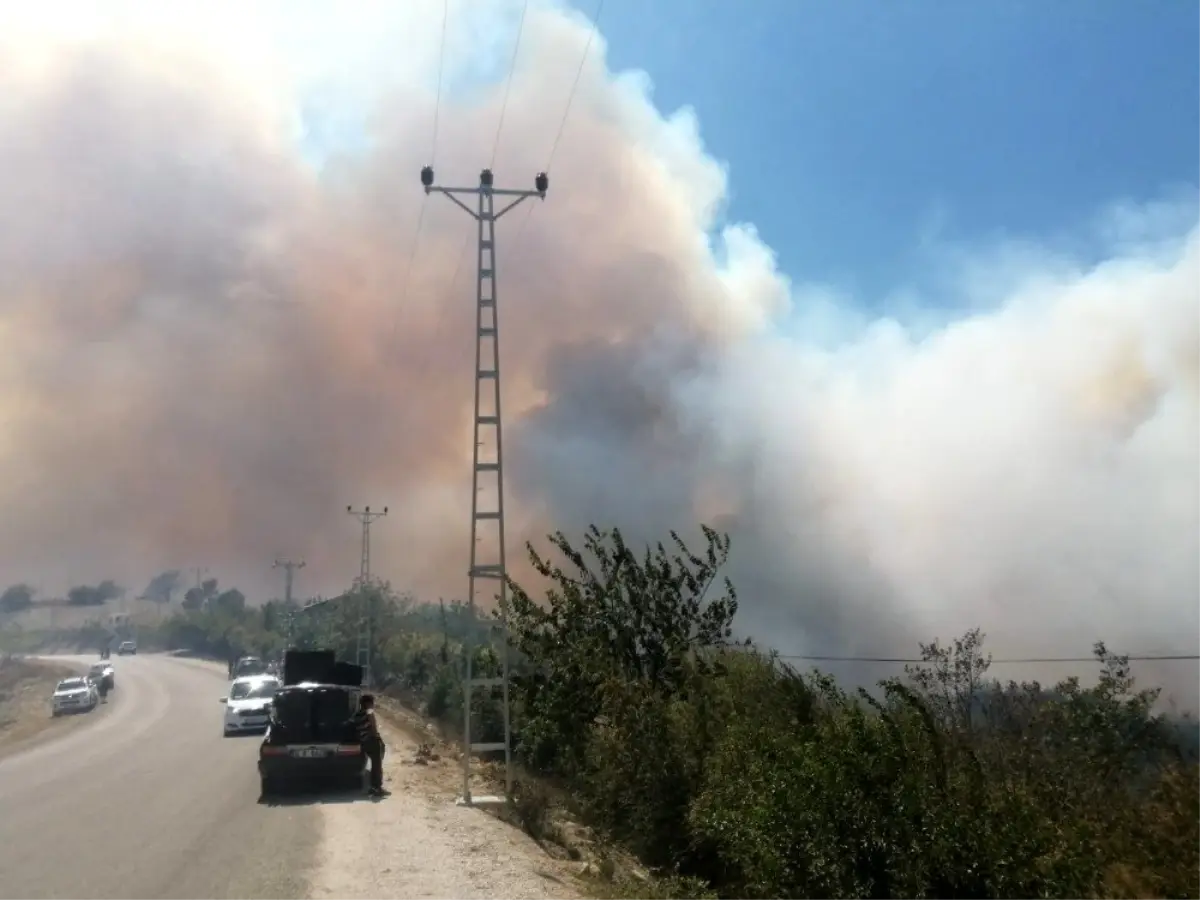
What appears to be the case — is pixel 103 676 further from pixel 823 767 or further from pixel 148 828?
pixel 823 767

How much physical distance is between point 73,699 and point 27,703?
30198mm

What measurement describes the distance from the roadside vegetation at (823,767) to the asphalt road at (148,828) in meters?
4.63

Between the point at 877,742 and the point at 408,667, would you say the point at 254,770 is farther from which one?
the point at 408,667

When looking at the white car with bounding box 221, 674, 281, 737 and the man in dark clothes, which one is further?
the white car with bounding box 221, 674, 281, 737

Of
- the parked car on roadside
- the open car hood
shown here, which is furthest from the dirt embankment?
the open car hood

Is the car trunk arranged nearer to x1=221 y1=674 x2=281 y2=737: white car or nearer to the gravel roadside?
the gravel roadside

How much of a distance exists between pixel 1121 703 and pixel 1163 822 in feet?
27.1

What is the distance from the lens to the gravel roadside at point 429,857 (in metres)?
11.4

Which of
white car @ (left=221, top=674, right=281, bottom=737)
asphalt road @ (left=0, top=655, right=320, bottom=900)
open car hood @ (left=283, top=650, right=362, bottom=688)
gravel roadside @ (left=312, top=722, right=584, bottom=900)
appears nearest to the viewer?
asphalt road @ (left=0, top=655, right=320, bottom=900)

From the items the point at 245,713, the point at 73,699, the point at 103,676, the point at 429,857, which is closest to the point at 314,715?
the point at 429,857

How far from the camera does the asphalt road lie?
445 inches

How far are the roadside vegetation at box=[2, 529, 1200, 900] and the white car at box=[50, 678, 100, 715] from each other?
39507 mm

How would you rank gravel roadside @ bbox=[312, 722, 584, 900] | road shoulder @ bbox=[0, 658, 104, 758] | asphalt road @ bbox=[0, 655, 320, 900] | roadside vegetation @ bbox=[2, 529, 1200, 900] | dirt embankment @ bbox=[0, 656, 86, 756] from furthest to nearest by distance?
dirt embankment @ bbox=[0, 656, 86, 756] → road shoulder @ bbox=[0, 658, 104, 758] → gravel roadside @ bbox=[312, 722, 584, 900] → asphalt road @ bbox=[0, 655, 320, 900] → roadside vegetation @ bbox=[2, 529, 1200, 900]

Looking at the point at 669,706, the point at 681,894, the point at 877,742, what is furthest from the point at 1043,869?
the point at 669,706
